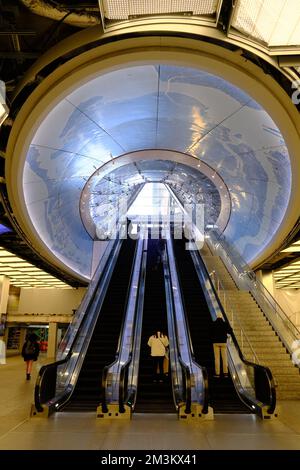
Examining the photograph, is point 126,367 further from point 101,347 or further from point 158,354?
point 101,347

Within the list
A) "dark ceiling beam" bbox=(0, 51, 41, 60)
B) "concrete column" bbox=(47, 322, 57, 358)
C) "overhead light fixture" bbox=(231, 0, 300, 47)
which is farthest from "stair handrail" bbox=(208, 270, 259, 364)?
"concrete column" bbox=(47, 322, 57, 358)

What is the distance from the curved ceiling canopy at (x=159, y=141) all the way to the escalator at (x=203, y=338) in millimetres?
2805

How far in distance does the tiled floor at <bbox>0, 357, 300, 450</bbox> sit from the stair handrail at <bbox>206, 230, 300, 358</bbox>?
10.1 ft

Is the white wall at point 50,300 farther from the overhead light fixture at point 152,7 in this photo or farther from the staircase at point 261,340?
the overhead light fixture at point 152,7

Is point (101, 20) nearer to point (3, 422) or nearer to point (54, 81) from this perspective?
point (54, 81)

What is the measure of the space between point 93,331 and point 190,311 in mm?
2671

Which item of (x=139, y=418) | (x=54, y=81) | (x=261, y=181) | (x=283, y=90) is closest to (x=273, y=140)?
(x=261, y=181)

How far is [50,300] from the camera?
2208 centimetres

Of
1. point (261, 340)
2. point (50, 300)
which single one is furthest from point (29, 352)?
point (50, 300)

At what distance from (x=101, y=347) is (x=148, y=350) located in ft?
3.39

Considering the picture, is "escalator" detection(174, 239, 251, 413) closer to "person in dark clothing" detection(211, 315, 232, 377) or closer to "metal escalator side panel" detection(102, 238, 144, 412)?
"person in dark clothing" detection(211, 315, 232, 377)

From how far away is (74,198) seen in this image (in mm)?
15320

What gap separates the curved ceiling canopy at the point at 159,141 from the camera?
31.0ft

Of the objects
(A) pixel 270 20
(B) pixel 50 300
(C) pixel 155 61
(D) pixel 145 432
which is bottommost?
(D) pixel 145 432
